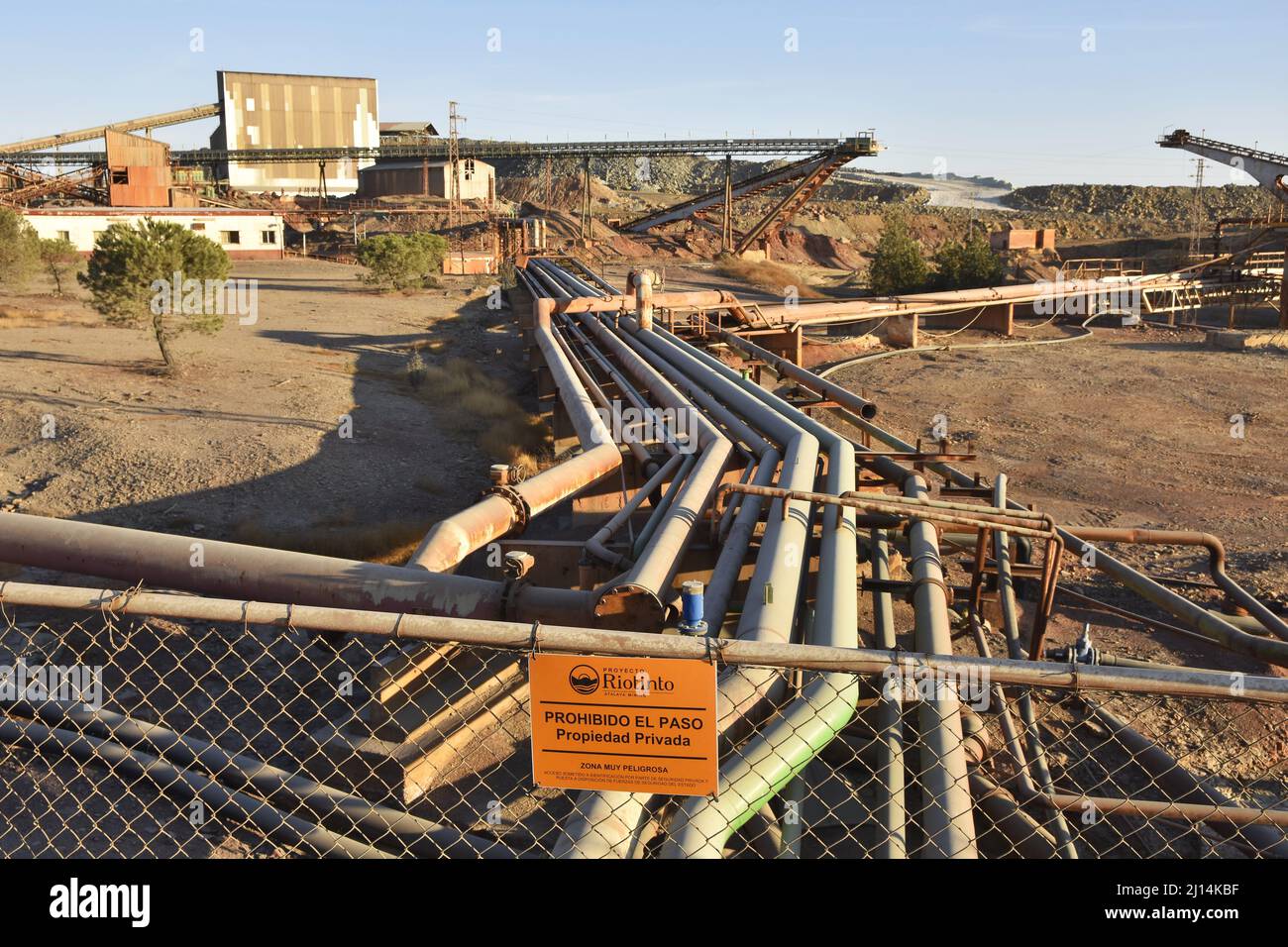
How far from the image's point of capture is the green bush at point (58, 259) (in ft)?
109

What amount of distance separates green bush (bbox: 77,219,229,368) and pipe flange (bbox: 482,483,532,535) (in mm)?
13336

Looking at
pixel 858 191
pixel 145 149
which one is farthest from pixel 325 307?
pixel 858 191

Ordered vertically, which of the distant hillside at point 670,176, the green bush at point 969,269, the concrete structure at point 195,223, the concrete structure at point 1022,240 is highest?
the distant hillside at point 670,176

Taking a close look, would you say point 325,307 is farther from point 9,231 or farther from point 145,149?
point 145,149

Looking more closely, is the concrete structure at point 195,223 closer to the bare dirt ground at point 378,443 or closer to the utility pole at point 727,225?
the bare dirt ground at point 378,443

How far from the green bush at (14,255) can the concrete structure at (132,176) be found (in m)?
18.3

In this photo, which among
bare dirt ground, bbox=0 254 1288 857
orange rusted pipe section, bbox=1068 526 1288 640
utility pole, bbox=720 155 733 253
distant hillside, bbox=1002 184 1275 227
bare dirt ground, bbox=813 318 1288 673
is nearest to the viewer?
orange rusted pipe section, bbox=1068 526 1288 640

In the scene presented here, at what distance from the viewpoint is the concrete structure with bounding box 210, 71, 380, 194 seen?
2795 inches

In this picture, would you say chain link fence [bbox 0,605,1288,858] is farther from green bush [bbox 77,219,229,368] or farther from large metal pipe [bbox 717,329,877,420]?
green bush [bbox 77,219,229,368]

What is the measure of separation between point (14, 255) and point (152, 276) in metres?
13.1

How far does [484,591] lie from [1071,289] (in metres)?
29.4
